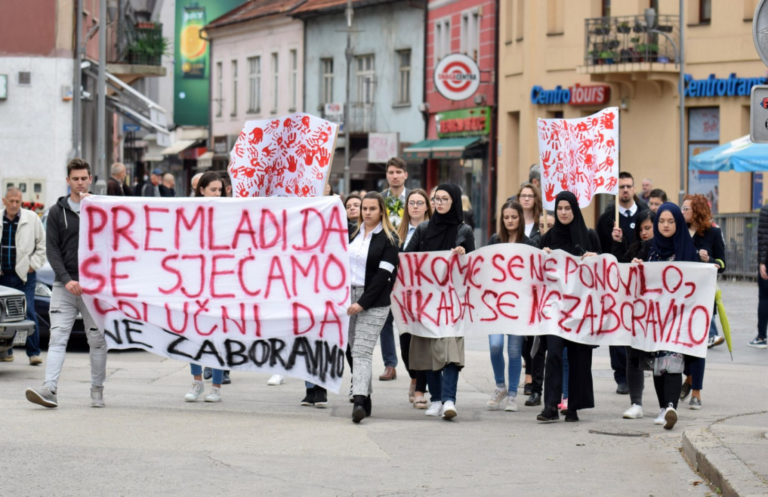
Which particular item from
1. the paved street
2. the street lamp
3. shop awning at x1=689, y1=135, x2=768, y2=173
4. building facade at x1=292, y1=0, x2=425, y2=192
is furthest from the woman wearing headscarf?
building facade at x1=292, y1=0, x2=425, y2=192

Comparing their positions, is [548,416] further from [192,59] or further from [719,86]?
[192,59]

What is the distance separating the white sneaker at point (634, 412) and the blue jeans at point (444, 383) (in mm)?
1403

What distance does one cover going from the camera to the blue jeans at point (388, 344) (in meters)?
14.4

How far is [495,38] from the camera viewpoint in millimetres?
43000

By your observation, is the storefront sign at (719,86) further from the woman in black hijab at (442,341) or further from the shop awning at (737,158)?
the woman in black hijab at (442,341)

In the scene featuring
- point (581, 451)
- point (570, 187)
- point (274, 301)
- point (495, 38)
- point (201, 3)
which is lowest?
point (581, 451)

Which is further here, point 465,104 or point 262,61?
point 262,61

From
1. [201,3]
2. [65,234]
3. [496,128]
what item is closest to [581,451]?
[65,234]

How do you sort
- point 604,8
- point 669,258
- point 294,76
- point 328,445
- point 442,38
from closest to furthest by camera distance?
point 328,445
point 669,258
point 604,8
point 442,38
point 294,76

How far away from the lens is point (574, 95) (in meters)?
38.4

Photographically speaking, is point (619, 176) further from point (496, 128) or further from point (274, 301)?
point (496, 128)

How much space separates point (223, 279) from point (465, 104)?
1297 inches

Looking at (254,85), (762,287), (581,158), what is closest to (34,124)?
(762,287)

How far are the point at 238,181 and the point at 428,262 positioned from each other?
8.75 feet
